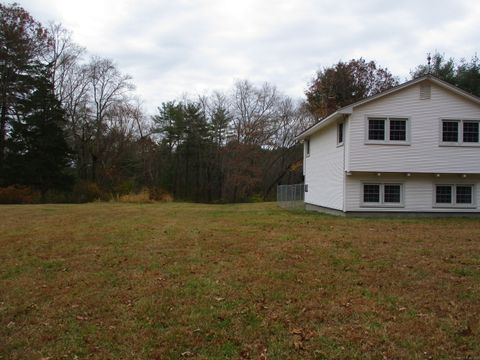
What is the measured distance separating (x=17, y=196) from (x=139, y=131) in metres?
18.3

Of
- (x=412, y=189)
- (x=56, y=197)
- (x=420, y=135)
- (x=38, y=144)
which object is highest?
(x=38, y=144)

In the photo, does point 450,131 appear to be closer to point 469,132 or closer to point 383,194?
point 469,132

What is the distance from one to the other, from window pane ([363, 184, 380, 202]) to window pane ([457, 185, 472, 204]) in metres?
3.67

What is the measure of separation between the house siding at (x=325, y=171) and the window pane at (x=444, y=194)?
14.0 ft

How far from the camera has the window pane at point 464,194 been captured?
57.4 feet

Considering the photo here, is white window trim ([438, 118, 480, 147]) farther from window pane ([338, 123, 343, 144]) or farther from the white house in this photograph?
window pane ([338, 123, 343, 144])

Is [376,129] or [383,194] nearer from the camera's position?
[376,129]

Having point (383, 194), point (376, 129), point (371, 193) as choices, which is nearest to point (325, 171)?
point (371, 193)

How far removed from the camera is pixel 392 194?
1714 cm

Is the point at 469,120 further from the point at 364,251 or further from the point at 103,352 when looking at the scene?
the point at 103,352

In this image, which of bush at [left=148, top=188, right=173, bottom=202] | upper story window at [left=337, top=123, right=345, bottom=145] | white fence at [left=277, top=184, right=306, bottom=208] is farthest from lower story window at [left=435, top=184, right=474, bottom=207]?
bush at [left=148, top=188, right=173, bottom=202]

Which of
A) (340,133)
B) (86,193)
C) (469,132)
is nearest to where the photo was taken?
(469,132)

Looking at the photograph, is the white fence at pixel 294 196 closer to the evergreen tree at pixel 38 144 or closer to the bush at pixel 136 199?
the bush at pixel 136 199

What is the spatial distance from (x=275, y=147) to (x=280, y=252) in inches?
1569
